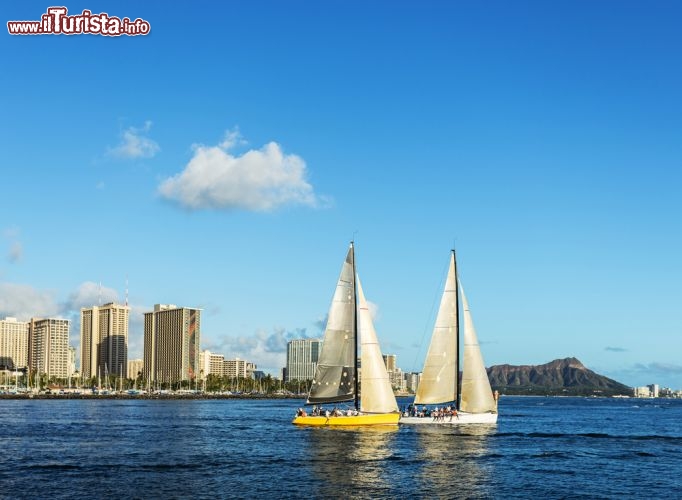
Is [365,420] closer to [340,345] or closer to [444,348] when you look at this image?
[340,345]

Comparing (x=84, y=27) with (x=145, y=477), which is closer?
(x=145, y=477)

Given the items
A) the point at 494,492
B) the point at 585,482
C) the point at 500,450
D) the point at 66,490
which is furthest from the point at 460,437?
the point at 66,490

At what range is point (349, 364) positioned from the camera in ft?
331

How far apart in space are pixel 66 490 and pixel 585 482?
129ft

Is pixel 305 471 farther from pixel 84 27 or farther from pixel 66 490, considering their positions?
pixel 84 27

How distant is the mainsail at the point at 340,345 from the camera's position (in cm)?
9975

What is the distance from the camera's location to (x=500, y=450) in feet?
270

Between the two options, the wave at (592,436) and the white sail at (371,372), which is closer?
the white sail at (371,372)

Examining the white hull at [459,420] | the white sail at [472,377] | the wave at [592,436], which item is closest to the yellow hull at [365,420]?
the white hull at [459,420]

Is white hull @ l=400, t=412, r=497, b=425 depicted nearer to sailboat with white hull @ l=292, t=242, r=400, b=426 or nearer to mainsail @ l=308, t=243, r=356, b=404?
sailboat with white hull @ l=292, t=242, r=400, b=426

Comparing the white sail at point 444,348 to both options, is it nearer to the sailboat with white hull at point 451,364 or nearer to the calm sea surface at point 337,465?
the sailboat with white hull at point 451,364

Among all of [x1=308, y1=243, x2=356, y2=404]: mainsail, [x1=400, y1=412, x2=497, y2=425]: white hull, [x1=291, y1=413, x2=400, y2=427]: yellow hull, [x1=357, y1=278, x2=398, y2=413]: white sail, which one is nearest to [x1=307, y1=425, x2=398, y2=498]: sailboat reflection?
[x1=291, y1=413, x2=400, y2=427]: yellow hull

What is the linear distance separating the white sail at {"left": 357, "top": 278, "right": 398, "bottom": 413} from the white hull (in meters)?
5.81

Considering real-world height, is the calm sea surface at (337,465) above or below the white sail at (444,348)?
below
